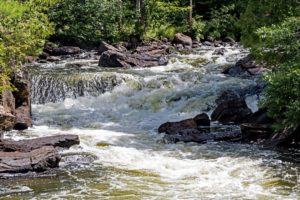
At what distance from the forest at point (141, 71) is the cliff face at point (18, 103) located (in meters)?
0.04

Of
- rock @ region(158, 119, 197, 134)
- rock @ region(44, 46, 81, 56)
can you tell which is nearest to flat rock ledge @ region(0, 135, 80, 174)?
rock @ region(158, 119, 197, 134)

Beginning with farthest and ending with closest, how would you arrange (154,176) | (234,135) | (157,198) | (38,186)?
1. (234,135)
2. (154,176)
3. (38,186)
4. (157,198)

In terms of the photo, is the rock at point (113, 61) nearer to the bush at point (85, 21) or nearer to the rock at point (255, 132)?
the bush at point (85, 21)

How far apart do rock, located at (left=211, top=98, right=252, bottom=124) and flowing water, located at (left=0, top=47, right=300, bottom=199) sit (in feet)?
4.24

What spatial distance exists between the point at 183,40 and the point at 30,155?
21.5m

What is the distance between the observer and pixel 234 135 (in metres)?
15.5

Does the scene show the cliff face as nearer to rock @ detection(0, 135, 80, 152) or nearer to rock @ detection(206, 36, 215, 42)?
rock @ detection(0, 135, 80, 152)

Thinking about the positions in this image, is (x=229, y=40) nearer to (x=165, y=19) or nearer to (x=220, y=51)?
(x=165, y=19)

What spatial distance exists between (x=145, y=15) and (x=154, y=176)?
79.1 ft

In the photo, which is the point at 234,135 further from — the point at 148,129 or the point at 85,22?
the point at 85,22

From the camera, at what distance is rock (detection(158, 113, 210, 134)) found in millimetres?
16297

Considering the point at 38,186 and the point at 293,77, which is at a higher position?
the point at 293,77

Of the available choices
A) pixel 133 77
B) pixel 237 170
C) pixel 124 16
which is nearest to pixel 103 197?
pixel 237 170

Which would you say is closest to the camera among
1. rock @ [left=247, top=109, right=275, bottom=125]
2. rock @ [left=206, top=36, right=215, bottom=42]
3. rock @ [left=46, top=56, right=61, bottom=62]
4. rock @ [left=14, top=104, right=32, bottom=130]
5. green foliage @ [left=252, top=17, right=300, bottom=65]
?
green foliage @ [left=252, top=17, right=300, bottom=65]
